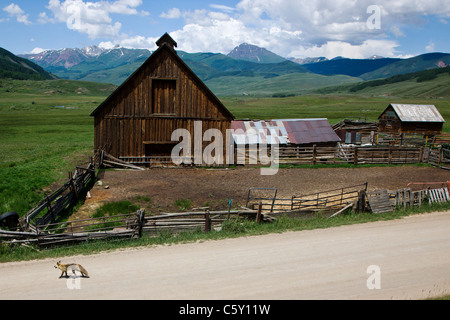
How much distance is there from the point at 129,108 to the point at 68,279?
55.8ft

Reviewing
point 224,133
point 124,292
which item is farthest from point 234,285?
point 224,133

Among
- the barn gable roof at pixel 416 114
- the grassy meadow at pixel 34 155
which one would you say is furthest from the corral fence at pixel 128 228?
the barn gable roof at pixel 416 114

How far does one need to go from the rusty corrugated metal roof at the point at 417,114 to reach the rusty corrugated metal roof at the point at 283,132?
15431 millimetres

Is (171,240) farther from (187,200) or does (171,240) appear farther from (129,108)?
(129,108)

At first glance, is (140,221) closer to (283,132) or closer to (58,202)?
(58,202)

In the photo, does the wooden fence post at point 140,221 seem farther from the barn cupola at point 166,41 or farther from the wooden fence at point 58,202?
the barn cupola at point 166,41

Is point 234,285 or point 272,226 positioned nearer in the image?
point 234,285

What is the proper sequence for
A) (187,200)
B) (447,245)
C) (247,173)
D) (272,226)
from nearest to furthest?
1. (447,245)
2. (272,226)
3. (187,200)
4. (247,173)

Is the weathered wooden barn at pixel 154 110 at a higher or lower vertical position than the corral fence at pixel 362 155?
higher

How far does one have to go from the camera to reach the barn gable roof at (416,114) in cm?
4281

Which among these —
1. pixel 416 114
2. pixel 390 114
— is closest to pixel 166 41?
pixel 390 114

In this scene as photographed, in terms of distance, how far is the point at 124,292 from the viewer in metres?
9.57

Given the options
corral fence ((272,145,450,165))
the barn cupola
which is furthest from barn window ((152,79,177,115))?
corral fence ((272,145,450,165))

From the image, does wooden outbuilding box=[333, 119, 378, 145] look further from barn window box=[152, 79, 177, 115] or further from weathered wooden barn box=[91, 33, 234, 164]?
barn window box=[152, 79, 177, 115]
